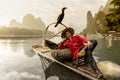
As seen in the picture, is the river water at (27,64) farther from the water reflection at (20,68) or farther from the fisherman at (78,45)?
the fisherman at (78,45)

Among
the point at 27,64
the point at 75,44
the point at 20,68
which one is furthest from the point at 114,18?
the point at 75,44

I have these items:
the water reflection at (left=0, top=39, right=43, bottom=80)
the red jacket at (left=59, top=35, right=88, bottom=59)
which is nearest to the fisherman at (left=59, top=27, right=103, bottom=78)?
the red jacket at (left=59, top=35, right=88, bottom=59)

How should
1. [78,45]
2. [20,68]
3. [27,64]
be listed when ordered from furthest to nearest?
[27,64]
[20,68]
[78,45]

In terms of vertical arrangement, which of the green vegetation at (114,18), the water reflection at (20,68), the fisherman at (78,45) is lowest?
the water reflection at (20,68)

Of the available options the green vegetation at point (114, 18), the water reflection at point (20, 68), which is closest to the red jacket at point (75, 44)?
the water reflection at point (20, 68)

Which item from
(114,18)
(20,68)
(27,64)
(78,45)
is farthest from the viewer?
(114,18)

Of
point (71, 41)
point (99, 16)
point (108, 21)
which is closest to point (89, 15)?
point (99, 16)

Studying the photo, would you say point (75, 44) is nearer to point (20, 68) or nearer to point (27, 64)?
point (20, 68)

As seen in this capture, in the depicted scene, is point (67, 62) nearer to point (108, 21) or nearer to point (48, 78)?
point (48, 78)

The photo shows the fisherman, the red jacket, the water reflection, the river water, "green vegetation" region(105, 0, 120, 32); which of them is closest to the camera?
the fisherman

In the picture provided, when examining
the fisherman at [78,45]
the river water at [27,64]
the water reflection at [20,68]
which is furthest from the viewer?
the water reflection at [20,68]

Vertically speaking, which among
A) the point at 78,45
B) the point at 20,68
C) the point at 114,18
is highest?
the point at 114,18

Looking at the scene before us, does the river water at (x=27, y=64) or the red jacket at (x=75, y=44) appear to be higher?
the red jacket at (x=75, y=44)

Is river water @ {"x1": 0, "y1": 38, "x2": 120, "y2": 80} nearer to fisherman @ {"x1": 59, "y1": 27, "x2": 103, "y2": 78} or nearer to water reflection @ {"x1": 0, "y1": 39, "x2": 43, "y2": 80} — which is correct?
water reflection @ {"x1": 0, "y1": 39, "x2": 43, "y2": 80}
